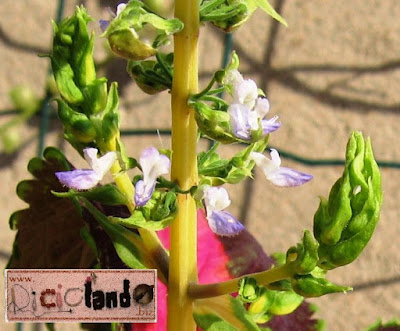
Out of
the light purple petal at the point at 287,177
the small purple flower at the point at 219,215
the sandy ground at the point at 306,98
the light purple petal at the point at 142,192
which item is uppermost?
the light purple petal at the point at 287,177

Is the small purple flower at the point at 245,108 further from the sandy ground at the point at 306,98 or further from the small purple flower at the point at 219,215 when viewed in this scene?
the sandy ground at the point at 306,98

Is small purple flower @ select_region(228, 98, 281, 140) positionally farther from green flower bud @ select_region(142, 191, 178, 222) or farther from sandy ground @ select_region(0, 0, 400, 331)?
sandy ground @ select_region(0, 0, 400, 331)

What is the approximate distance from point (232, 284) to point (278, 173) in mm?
47

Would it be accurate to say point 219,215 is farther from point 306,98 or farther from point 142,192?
point 306,98

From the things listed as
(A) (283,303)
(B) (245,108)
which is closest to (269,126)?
(B) (245,108)

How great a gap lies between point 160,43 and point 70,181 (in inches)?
2.1

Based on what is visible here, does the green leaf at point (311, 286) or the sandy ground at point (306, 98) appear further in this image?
the sandy ground at point (306, 98)

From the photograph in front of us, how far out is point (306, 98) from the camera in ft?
2.41

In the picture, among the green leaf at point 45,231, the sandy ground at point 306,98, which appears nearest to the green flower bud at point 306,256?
the green leaf at point 45,231

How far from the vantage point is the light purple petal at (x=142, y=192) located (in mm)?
218

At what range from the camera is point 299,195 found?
0.71 meters

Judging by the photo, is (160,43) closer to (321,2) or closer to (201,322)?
(201,322)

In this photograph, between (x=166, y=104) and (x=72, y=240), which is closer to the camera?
(x=72, y=240)

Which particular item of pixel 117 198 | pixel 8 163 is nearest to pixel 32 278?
pixel 117 198
